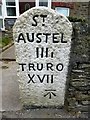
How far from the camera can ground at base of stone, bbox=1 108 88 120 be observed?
Answer: 12.5ft

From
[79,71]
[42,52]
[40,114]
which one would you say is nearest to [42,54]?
[42,52]

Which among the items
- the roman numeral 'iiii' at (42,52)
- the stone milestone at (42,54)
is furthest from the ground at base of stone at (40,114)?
the roman numeral 'iiii' at (42,52)

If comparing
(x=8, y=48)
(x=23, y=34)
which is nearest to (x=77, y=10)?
(x=8, y=48)

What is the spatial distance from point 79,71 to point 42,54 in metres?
0.75

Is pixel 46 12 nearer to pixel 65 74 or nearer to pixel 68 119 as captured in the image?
pixel 65 74

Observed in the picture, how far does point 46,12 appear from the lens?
136 inches

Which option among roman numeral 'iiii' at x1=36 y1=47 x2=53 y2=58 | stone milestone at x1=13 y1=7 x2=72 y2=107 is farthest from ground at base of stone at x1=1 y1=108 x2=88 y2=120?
roman numeral 'iiii' at x1=36 y1=47 x2=53 y2=58

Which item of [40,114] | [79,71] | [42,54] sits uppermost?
[42,54]

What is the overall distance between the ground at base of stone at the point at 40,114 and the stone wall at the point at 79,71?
160 mm

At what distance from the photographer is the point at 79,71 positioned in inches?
161

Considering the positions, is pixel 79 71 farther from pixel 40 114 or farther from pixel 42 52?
pixel 40 114

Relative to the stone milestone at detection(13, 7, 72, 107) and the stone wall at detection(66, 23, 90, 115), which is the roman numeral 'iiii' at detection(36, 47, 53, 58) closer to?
the stone milestone at detection(13, 7, 72, 107)

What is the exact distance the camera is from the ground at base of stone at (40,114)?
150 inches

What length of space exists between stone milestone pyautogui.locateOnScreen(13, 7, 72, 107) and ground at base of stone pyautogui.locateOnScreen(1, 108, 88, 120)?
11 cm
